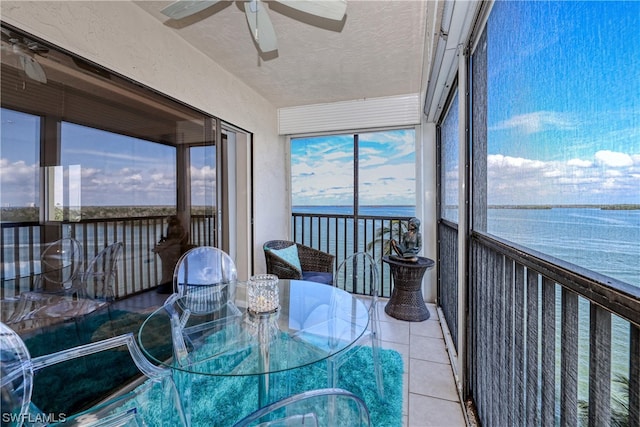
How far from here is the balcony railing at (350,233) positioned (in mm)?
3885

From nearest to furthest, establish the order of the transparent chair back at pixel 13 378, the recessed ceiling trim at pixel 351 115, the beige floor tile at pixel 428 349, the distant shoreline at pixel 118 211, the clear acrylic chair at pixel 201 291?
the distant shoreline at pixel 118 211
the transparent chair back at pixel 13 378
the clear acrylic chair at pixel 201 291
the beige floor tile at pixel 428 349
the recessed ceiling trim at pixel 351 115

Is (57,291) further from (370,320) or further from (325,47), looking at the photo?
(325,47)

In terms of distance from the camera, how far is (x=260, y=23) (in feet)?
5.63

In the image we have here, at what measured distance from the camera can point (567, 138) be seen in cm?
74

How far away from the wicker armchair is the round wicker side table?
2.38ft

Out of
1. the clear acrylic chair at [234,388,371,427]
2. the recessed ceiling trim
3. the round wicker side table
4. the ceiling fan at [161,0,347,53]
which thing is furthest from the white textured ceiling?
the clear acrylic chair at [234,388,371,427]

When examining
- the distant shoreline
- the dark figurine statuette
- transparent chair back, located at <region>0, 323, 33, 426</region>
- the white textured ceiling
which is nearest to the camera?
the distant shoreline

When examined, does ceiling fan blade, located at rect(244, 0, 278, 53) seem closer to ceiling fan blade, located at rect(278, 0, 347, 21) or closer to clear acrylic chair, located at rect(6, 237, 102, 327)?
ceiling fan blade, located at rect(278, 0, 347, 21)

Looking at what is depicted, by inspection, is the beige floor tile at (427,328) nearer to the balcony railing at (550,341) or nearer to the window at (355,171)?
the balcony railing at (550,341)

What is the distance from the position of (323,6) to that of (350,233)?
294 centimetres

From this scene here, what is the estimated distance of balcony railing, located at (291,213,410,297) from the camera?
3885 millimetres

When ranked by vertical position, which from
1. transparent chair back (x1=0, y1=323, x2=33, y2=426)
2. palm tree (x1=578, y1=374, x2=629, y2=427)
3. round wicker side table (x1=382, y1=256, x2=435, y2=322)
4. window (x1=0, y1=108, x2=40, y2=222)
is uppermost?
window (x1=0, y1=108, x2=40, y2=222)

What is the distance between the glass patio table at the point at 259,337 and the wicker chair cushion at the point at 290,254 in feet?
→ 3.85

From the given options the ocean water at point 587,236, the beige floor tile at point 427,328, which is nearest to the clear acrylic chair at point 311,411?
the ocean water at point 587,236
